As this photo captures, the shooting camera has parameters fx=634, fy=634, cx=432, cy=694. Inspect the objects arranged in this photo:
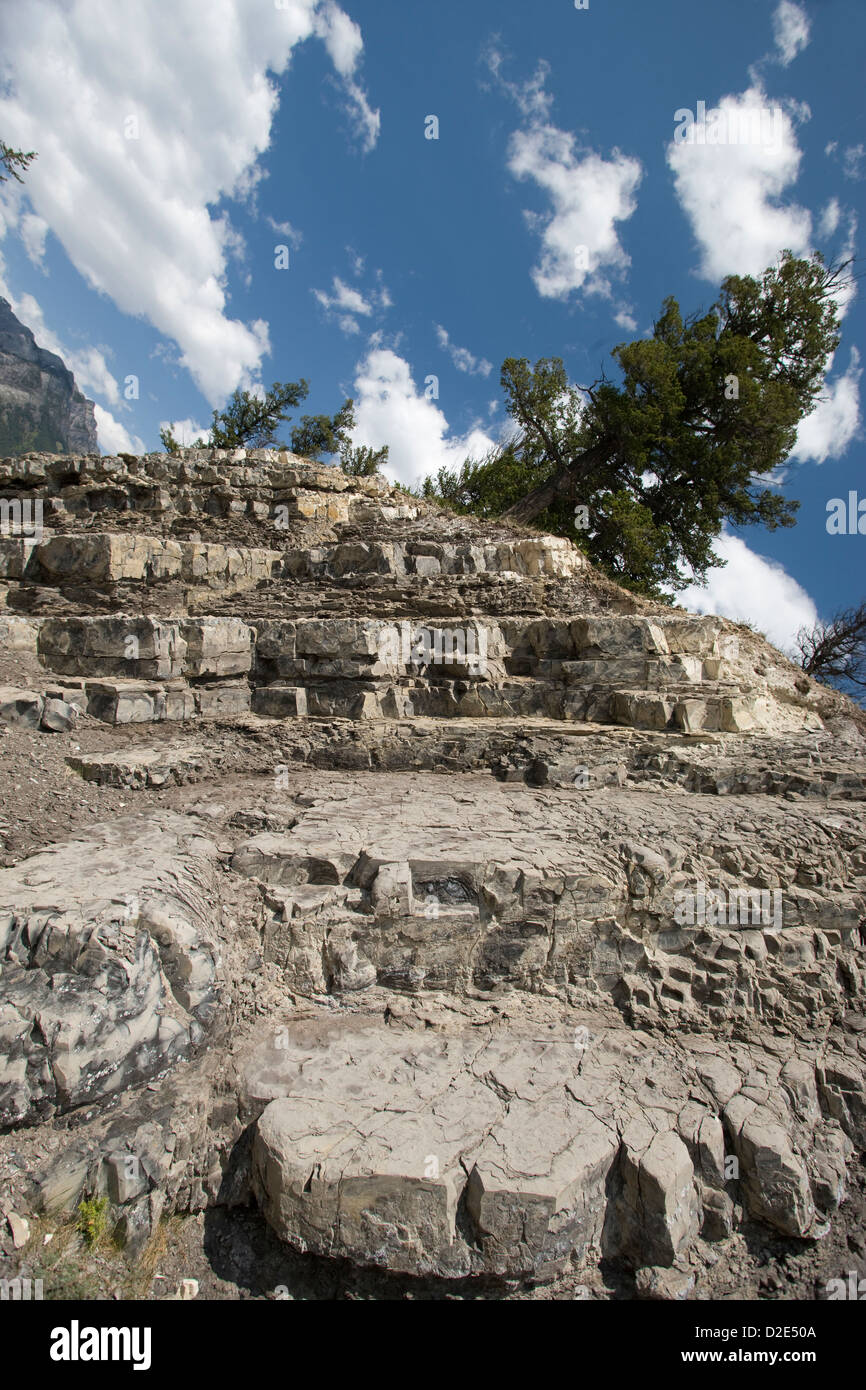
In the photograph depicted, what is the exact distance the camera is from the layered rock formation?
3.61 meters

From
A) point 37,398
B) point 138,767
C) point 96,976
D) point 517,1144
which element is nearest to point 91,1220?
point 96,976

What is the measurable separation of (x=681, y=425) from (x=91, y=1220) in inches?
722

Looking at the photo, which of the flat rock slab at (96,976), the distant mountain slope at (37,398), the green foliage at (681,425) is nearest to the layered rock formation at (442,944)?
the flat rock slab at (96,976)

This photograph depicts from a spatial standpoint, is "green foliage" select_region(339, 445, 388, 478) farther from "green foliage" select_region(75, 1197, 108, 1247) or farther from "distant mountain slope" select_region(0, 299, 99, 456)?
"distant mountain slope" select_region(0, 299, 99, 456)

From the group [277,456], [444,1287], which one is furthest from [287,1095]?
[277,456]

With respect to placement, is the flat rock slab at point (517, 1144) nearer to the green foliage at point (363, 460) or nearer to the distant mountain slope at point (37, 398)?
the green foliage at point (363, 460)

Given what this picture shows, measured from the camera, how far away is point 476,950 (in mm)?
4805

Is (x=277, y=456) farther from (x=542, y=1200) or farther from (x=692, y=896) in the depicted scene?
(x=542, y=1200)

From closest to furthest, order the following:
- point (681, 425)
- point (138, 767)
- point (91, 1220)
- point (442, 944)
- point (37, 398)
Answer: point (91, 1220) → point (442, 944) → point (138, 767) → point (681, 425) → point (37, 398)

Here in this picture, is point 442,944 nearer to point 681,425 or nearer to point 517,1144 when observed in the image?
point 517,1144

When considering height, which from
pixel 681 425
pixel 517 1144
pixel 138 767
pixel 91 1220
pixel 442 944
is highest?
pixel 681 425

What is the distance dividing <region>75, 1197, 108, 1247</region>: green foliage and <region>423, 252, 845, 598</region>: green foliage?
47.3ft

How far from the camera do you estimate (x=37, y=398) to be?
86375 mm

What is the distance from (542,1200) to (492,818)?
2865 millimetres
